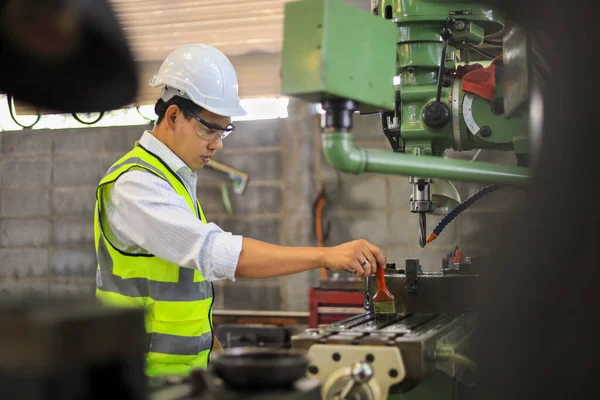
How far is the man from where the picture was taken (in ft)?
5.33

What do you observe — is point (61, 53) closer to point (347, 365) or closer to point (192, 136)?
point (347, 365)

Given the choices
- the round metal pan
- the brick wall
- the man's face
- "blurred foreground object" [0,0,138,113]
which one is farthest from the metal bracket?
the brick wall

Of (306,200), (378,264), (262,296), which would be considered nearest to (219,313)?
(262,296)

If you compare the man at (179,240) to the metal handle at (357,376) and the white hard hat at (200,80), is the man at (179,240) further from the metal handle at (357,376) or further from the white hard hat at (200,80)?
the metal handle at (357,376)

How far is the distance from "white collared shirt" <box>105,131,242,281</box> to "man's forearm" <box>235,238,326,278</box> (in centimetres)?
3

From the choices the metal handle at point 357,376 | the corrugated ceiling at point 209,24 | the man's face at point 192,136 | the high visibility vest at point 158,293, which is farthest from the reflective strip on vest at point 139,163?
the corrugated ceiling at point 209,24

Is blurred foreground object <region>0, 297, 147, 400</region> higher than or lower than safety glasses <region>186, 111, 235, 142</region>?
lower

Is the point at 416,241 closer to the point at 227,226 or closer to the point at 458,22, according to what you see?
the point at 227,226

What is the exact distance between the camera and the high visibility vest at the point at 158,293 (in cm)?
172

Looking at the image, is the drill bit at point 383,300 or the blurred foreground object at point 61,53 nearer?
the blurred foreground object at point 61,53

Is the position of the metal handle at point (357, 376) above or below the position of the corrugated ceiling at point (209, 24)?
below

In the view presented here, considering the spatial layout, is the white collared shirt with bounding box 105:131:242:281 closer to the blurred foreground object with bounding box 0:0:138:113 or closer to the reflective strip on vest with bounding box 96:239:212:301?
the reflective strip on vest with bounding box 96:239:212:301

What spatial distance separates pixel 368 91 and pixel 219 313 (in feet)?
11.6

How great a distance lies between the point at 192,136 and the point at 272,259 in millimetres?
466
